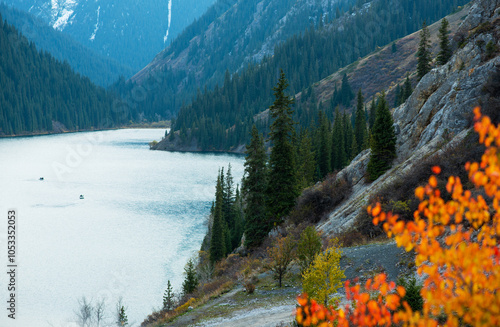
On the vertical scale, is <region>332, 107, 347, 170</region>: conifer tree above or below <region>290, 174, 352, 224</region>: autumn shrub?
above

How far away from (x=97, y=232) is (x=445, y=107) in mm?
50411

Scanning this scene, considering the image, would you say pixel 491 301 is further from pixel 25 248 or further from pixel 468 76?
pixel 25 248

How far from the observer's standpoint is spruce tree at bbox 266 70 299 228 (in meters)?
35.6

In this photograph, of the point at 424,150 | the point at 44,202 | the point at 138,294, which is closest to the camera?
the point at 424,150

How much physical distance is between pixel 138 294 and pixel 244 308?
79.3ft

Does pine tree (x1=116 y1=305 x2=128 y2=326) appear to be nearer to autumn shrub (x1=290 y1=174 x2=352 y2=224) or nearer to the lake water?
the lake water

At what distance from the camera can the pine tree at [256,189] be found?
36.4 m

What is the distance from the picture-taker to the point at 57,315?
113 feet

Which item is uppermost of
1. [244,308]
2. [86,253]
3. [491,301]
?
[491,301]

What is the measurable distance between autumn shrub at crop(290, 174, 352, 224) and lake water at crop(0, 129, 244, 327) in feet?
59.2

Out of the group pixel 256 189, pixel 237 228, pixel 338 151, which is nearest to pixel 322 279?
pixel 256 189

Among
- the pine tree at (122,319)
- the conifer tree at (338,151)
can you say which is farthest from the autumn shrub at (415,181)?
the conifer tree at (338,151)

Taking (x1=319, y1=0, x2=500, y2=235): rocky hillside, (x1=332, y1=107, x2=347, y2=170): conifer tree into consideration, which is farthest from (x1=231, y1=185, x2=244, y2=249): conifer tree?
(x1=319, y1=0, x2=500, y2=235): rocky hillside

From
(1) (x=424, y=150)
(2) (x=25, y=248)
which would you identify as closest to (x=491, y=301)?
(1) (x=424, y=150)
